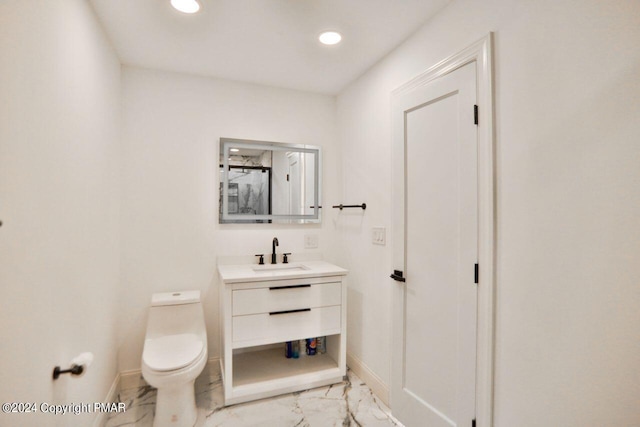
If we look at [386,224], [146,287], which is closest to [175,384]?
[146,287]

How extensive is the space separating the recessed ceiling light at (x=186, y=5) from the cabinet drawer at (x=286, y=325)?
1.87m

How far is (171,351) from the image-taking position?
6.50ft

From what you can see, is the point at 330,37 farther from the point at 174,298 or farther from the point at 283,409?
the point at 283,409

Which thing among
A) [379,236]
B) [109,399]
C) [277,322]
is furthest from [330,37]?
[109,399]

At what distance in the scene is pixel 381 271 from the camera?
2256 mm

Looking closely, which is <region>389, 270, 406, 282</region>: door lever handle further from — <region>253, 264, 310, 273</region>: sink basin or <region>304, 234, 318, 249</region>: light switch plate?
<region>304, 234, 318, 249</region>: light switch plate

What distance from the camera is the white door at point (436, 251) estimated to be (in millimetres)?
1540

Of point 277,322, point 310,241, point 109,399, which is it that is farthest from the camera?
point 310,241

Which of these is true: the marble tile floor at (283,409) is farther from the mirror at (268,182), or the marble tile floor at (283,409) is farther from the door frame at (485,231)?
the mirror at (268,182)

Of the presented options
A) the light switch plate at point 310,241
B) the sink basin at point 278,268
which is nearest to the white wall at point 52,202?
the sink basin at point 278,268

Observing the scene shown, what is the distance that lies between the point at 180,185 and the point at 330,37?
1.58 metres

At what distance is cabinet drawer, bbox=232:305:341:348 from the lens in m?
2.15

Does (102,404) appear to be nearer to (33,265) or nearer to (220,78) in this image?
(33,265)

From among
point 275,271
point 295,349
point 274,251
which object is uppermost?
point 274,251
